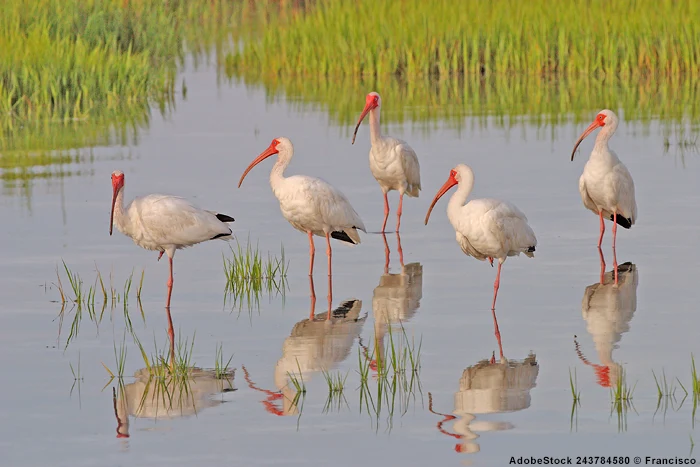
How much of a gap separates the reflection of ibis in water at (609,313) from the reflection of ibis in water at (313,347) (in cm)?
161

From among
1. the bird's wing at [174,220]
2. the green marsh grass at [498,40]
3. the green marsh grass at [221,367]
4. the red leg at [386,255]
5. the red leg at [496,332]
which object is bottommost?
the green marsh grass at [221,367]

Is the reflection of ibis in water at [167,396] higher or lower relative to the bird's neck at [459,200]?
lower

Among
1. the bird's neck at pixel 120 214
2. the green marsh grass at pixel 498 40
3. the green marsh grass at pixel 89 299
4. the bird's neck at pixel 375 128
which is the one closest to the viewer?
the green marsh grass at pixel 89 299

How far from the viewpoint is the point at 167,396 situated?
789 cm

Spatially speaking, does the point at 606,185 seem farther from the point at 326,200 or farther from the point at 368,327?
the point at 368,327

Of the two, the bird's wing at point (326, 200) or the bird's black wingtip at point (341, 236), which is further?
the bird's black wingtip at point (341, 236)

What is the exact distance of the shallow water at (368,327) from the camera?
704 centimetres

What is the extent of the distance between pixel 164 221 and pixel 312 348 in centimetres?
236

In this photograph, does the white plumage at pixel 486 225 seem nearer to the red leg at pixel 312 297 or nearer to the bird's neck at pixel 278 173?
the red leg at pixel 312 297

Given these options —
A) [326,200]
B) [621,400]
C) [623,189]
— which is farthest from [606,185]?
[621,400]

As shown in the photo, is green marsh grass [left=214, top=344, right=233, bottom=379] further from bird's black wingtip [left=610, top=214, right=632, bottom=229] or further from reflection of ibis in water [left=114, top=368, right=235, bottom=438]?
bird's black wingtip [left=610, top=214, right=632, bottom=229]

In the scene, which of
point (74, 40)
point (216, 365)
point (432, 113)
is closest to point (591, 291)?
point (216, 365)

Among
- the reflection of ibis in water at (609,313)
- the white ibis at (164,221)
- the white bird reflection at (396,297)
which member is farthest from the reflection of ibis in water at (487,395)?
the white ibis at (164,221)

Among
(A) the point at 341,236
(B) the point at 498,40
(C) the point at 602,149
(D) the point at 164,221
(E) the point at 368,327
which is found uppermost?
(B) the point at 498,40
